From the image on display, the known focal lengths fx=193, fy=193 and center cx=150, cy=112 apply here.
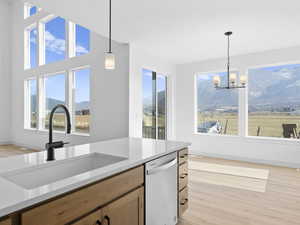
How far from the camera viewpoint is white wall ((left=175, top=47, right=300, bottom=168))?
437 centimetres

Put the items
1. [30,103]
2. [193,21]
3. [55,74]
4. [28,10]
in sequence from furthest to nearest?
[28,10] → [30,103] → [55,74] → [193,21]

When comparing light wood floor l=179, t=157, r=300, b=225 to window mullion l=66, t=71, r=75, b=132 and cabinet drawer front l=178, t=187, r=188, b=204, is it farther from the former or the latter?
window mullion l=66, t=71, r=75, b=132

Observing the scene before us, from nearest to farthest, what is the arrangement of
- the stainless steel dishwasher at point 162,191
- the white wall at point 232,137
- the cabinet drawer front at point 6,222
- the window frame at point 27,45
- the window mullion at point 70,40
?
the cabinet drawer front at point 6,222, the stainless steel dishwasher at point 162,191, the white wall at point 232,137, the window mullion at point 70,40, the window frame at point 27,45

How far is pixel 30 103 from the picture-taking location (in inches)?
280

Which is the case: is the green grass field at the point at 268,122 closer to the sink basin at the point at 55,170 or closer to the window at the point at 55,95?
the sink basin at the point at 55,170

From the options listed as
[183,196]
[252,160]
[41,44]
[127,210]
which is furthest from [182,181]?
[41,44]

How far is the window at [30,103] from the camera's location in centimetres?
693

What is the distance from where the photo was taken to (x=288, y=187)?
10.4ft

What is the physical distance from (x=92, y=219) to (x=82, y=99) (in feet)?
15.7

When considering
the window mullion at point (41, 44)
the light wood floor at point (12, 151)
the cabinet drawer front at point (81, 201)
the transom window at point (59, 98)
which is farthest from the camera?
the window mullion at point (41, 44)

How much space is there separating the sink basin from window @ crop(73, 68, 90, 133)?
12.4 ft

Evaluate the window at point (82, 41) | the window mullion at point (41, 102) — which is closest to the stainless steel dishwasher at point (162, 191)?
the window at point (82, 41)

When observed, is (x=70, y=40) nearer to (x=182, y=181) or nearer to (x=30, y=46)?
(x=30, y=46)

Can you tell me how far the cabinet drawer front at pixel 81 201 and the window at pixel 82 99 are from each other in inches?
167
